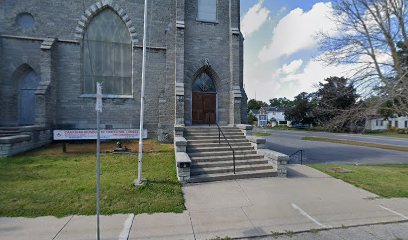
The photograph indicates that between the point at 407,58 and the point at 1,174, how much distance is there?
18626mm

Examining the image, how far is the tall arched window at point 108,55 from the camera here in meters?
14.5

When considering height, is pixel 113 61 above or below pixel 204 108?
above

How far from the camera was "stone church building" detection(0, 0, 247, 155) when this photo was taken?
1349 cm

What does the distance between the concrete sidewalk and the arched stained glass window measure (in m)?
9.02

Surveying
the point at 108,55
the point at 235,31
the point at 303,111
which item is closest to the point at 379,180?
the point at 235,31

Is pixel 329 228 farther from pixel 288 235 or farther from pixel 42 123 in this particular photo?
pixel 42 123

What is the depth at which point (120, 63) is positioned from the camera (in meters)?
14.9

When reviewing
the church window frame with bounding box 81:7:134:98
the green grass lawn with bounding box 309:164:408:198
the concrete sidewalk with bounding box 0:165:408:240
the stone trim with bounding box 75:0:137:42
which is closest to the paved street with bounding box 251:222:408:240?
the concrete sidewalk with bounding box 0:165:408:240

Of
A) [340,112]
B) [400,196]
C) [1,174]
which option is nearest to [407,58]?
[340,112]

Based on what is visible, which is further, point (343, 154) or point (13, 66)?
point (343, 154)

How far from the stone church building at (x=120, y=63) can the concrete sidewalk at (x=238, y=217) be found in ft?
25.1

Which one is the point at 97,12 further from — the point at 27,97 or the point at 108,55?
the point at 27,97

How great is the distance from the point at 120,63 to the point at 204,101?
252 inches

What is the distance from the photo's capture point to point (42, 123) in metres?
12.4
